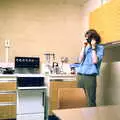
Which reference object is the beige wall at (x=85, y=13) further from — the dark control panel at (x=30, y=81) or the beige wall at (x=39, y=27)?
the dark control panel at (x=30, y=81)

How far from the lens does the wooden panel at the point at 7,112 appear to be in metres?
4.06

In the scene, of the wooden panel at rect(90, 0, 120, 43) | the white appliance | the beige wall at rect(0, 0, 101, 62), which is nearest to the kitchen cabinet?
the white appliance

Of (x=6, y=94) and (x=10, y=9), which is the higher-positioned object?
(x=10, y=9)

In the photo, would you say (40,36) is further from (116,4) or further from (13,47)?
(116,4)

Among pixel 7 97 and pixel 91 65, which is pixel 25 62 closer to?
pixel 7 97

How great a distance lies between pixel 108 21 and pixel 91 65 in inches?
28.5

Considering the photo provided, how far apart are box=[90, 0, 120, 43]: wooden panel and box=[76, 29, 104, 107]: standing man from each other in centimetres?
15

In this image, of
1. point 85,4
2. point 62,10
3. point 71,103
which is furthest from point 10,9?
point 71,103

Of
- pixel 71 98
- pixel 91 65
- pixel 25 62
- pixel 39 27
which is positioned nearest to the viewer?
pixel 71 98

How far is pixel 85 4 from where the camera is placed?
16.7ft

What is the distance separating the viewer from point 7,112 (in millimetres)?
4086

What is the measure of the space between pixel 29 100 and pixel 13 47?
4.30 feet

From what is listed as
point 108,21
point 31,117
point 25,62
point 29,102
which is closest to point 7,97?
point 29,102

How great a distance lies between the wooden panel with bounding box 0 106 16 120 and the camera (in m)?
4.06
